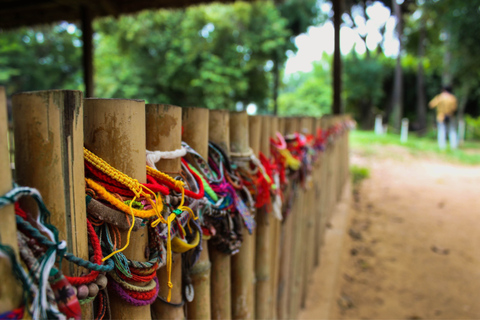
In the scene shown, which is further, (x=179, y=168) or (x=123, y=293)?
(x=179, y=168)

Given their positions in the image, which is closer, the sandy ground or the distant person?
the sandy ground

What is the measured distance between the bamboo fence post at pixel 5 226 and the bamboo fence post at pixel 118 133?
0.66ft

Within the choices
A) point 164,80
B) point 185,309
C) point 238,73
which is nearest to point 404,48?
point 238,73

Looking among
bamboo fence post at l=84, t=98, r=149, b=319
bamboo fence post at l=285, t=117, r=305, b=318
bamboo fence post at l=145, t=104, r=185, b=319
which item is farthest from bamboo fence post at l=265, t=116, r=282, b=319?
bamboo fence post at l=84, t=98, r=149, b=319

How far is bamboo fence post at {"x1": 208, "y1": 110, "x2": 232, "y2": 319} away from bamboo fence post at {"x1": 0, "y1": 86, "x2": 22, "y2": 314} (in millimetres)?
636

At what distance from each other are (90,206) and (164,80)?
14.4m

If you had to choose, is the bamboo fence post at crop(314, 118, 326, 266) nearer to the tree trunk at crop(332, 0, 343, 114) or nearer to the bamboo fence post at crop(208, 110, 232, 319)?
the bamboo fence post at crop(208, 110, 232, 319)

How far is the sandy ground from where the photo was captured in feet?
8.47

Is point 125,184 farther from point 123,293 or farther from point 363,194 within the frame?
point 363,194

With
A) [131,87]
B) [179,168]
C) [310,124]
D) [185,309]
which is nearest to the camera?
[179,168]

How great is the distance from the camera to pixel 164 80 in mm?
14367

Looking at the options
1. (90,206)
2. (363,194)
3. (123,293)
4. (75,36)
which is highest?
(75,36)

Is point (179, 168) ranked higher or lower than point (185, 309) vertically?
higher

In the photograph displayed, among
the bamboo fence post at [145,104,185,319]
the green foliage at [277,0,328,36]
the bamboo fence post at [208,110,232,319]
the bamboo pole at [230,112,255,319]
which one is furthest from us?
the green foliage at [277,0,328,36]
